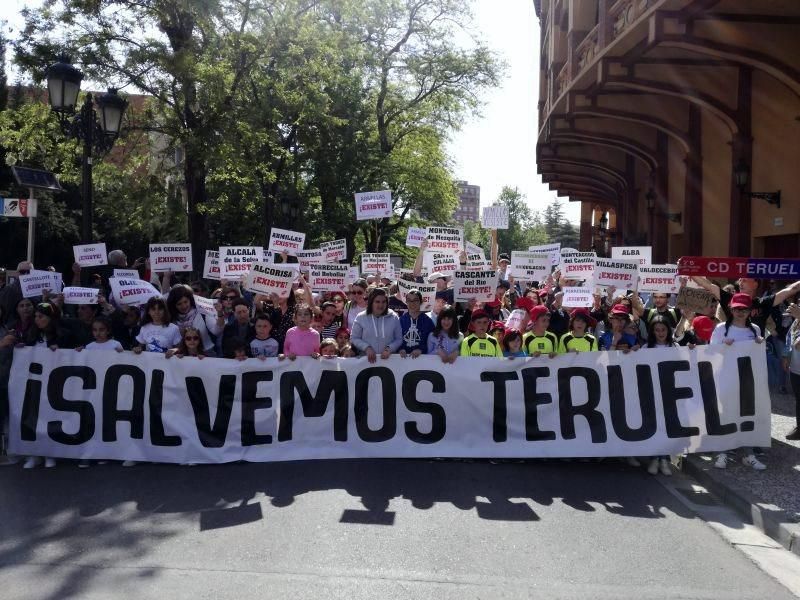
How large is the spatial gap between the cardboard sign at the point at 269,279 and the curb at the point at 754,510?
488 centimetres

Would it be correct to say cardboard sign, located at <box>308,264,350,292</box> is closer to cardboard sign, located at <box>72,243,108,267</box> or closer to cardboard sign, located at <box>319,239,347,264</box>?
cardboard sign, located at <box>319,239,347,264</box>

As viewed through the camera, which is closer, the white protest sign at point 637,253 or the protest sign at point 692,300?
the protest sign at point 692,300

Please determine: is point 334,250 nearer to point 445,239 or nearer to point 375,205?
point 375,205

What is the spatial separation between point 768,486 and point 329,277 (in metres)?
6.19

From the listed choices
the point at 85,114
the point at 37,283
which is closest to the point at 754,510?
the point at 37,283

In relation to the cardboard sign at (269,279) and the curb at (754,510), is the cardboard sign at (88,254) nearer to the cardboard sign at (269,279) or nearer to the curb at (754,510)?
the cardboard sign at (269,279)

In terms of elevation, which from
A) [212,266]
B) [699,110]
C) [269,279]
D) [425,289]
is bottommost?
[425,289]

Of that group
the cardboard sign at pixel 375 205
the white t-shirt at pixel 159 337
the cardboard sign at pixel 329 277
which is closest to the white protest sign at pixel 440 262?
the cardboard sign at pixel 375 205

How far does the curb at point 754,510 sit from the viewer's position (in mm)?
5813

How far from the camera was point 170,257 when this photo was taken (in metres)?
12.1

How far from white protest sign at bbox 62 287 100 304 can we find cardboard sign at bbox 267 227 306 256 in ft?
12.1

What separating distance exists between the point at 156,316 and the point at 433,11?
32469 mm

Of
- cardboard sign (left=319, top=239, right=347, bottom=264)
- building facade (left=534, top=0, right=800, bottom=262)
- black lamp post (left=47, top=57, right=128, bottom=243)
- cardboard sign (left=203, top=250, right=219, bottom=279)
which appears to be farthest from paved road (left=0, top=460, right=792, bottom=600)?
building facade (left=534, top=0, right=800, bottom=262)

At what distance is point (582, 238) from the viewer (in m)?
41.9
